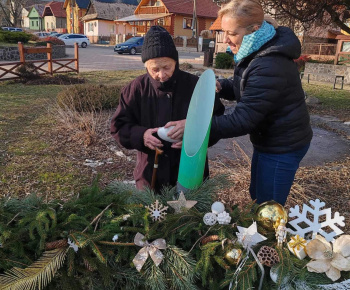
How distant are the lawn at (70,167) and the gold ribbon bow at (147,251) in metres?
1.57

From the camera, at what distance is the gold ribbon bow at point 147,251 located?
1.04m

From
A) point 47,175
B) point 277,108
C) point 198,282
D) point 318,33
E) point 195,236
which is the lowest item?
point 47,175

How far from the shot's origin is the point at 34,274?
975 mm

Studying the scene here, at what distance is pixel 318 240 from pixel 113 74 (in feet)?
44.6

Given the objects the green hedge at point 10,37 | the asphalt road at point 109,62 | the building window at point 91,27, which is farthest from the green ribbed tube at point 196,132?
the building window at point 91,27

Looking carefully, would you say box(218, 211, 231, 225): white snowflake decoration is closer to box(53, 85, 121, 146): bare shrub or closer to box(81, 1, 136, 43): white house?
box(53, 85, 121, 146): bare shrub

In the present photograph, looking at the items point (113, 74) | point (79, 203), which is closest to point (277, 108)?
point (79, 203)

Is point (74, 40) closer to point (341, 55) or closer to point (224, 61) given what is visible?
point (224, 61)

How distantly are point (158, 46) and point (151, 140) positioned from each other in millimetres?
454

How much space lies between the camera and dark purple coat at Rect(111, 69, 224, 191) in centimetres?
173

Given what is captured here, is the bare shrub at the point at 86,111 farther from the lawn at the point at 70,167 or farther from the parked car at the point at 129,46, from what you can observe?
the parked car at the point at 129,46

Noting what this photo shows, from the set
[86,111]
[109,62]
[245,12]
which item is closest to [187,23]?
[109,62]

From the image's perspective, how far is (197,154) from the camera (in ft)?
4.05

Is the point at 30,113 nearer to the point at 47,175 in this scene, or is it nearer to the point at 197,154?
the point at 47,175
